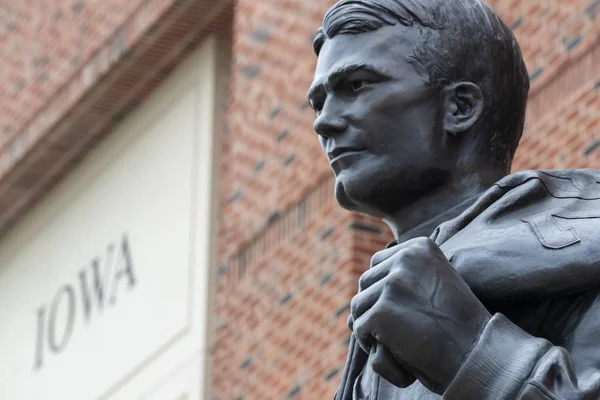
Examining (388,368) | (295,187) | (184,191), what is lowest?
(184,191)

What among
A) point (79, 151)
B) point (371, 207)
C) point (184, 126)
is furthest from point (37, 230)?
point (371, 207)

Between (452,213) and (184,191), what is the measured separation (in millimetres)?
10041

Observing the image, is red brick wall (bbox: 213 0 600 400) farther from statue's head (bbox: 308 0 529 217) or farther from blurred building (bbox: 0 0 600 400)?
statue's head (bbox: 308 0 529 217)

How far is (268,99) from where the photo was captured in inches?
481

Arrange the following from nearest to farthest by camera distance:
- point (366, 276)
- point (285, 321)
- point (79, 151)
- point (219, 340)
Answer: point (366, 276) → point (285, 321) → point (219, 340) → point (79, 151)

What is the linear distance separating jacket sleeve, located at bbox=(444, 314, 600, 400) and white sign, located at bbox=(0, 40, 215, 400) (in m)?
9.23

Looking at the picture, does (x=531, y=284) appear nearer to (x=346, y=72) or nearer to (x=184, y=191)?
(x=346, y=72)

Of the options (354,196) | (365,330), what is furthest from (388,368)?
(354,196)

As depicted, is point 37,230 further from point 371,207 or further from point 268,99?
point 371,207

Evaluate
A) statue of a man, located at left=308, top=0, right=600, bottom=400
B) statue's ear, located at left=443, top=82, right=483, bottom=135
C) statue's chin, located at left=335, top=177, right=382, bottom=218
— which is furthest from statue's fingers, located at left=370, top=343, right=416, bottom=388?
statue's ear, located at left=443, top=82, right=483, bottom=135

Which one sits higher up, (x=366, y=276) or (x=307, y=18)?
(x=366, y=276)

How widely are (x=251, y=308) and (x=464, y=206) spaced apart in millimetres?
8037

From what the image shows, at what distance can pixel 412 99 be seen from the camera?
3.93 meters

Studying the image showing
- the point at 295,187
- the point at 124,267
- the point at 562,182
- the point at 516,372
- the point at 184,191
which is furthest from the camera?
the point at 124,267
